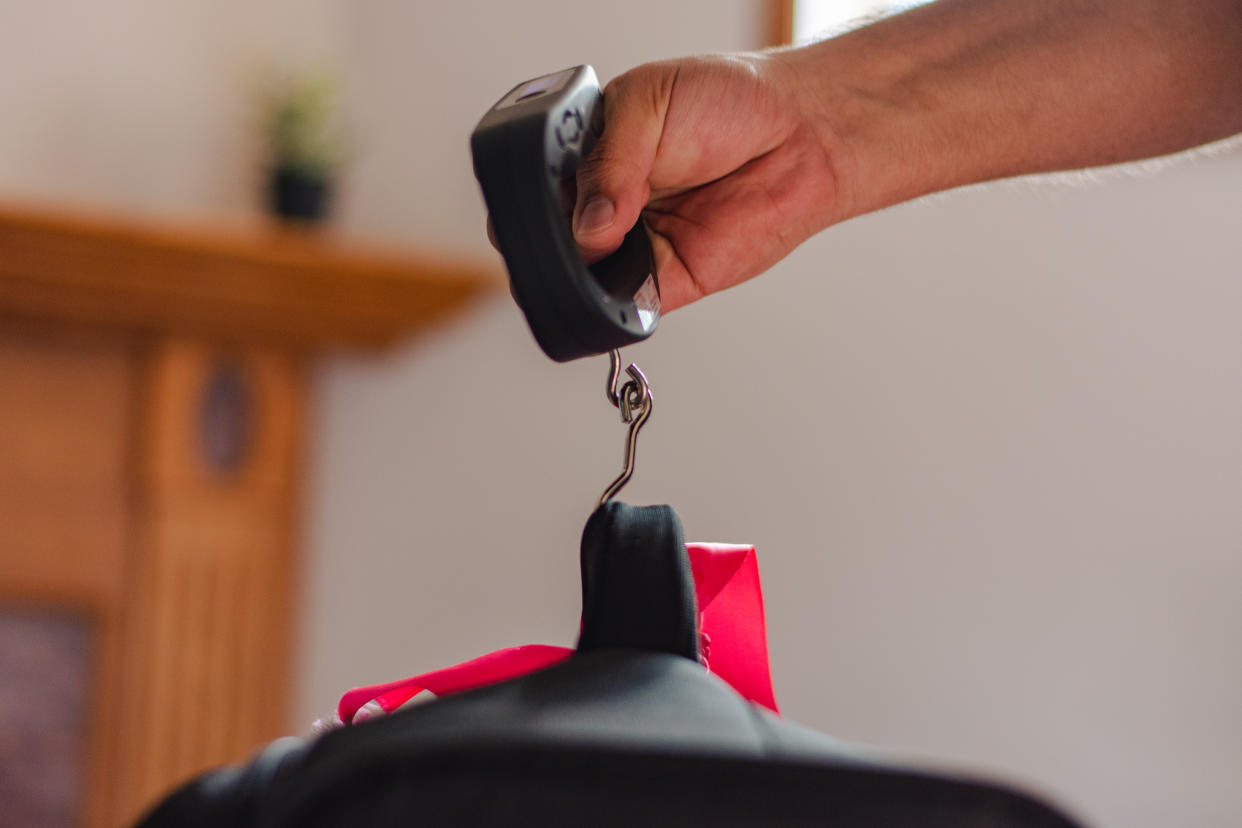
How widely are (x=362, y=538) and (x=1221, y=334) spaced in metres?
1.42

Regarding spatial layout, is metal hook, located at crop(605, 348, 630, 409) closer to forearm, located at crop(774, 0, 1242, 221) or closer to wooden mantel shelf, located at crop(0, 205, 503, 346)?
forearm, located at crop(774, 0, 1242, 221)

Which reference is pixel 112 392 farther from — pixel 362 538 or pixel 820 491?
pixel 820 491

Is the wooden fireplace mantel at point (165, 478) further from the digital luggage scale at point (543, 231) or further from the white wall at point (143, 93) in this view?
the digital luggage scale at point (543, 231)

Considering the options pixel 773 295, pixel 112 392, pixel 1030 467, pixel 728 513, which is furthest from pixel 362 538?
pixel 1030 467

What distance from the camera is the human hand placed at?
529 mm

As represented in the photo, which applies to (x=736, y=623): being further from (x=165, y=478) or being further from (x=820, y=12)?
(x=165, y=478)

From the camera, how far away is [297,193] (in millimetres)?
2000

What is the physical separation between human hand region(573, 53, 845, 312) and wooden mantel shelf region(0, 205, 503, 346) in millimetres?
1332

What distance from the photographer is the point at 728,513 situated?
176 centimetres

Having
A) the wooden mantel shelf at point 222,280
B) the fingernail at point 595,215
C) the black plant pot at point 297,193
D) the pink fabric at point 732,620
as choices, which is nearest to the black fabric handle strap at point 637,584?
the pink fabric at point 732,620

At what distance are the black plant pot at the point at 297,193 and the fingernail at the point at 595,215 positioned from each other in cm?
163

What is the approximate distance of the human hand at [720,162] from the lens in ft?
1.73

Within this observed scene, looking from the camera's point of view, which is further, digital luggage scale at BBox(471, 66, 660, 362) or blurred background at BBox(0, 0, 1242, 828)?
blurred background at BBox(0, 0, 1242, 828)

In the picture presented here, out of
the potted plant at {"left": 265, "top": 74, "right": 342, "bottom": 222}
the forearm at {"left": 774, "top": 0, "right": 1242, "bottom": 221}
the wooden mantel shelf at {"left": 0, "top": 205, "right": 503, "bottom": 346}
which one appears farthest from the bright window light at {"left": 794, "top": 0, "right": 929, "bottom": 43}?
the forearm at {"left": 774, "top": 0, "right": 1242, "bottom": 221}
